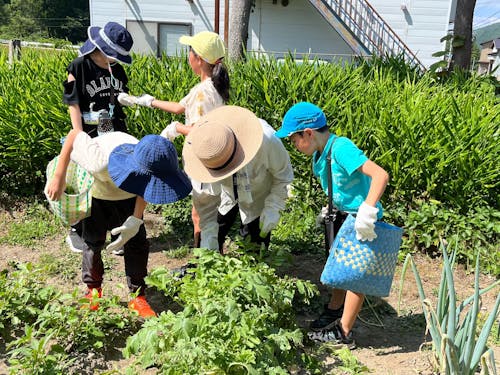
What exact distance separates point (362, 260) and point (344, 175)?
46 cm

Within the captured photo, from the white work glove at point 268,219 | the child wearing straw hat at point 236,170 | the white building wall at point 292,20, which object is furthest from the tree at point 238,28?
the white building wall at point 292,20

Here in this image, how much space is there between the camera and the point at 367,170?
7.93 feet

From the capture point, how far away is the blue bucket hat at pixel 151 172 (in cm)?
235

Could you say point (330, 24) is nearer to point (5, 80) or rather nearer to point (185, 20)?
point (185, 20)

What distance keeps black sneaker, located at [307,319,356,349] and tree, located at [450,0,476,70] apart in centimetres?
521

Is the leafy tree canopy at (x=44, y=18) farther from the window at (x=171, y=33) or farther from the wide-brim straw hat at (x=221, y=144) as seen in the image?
the wide-brim straw hat at (x=221, y=144)

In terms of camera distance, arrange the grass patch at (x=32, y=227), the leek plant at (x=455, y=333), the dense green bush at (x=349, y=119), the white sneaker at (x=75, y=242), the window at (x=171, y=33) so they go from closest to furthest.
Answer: the leek plant at (x=455, y=333)
the white sneaker at (x=75, y=242)
the dense green bush at (x=349, y=119)
the grass patch at (x=32, y=227)
the window at (x=171, y=33)

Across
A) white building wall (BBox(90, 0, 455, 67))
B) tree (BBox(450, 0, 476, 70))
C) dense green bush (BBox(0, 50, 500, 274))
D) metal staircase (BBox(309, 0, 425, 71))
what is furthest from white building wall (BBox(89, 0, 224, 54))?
dense green bush (BBox(0, 50, 500, 274))

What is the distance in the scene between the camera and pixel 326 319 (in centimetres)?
294

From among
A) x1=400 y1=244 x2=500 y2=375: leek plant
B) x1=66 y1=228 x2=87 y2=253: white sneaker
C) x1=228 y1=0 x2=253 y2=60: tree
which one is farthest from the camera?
x1=228 y1=0 x2=253 y2=60: tree

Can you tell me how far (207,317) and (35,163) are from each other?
3385mm

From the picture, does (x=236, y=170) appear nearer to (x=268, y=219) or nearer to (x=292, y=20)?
(x=268, y=219)

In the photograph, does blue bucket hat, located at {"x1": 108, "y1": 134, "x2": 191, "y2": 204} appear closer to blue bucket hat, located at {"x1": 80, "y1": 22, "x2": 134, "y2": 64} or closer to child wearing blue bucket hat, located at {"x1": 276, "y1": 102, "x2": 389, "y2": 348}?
child wearing blue bucket hat, located at {"x1": 276, "y1": 102, "x2": 389, "y2": 348}

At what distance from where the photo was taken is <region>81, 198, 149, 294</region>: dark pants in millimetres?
2852
